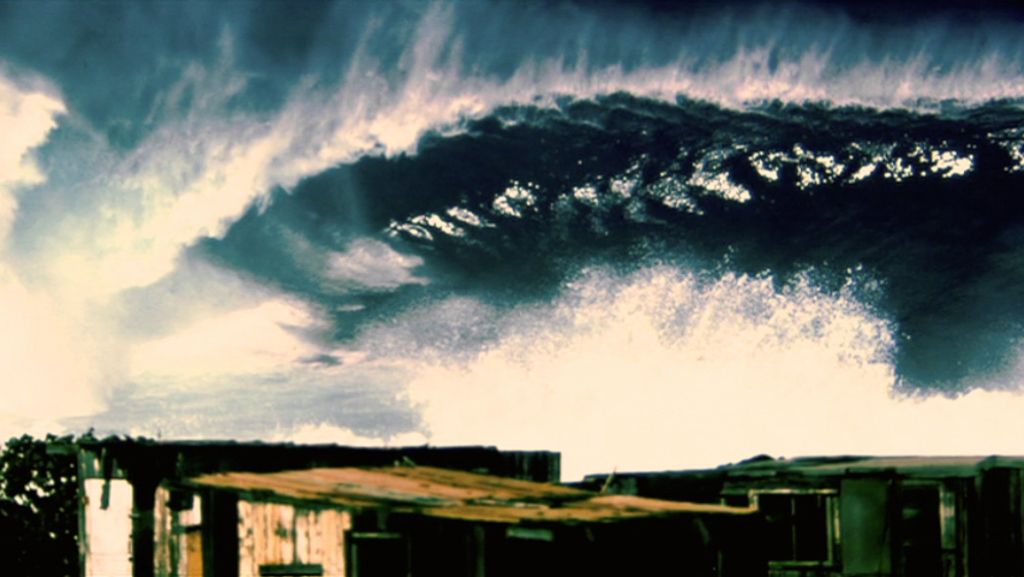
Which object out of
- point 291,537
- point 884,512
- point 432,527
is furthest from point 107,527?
point 884,512

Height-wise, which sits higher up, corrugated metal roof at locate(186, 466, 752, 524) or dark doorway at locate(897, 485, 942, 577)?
corrugated metal roof at locate(186, 466, 752, 524)

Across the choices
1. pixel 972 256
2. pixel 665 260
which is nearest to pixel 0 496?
pixel 665 260

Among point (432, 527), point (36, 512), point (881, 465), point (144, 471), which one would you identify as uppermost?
point (144, 471)

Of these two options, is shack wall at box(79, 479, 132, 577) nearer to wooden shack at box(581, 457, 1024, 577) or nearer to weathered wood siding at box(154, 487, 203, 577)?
weathered wood siding at box(154, 487, 203, 577)

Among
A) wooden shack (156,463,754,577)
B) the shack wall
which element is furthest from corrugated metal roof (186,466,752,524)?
the shack wall

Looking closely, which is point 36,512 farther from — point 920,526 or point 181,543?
point 920,526

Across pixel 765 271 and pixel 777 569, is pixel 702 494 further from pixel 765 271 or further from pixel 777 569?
pixel 765 271

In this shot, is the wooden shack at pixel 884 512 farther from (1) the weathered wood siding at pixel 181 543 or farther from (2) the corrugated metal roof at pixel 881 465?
(1) the weathered wood siding at pixel 181 543
